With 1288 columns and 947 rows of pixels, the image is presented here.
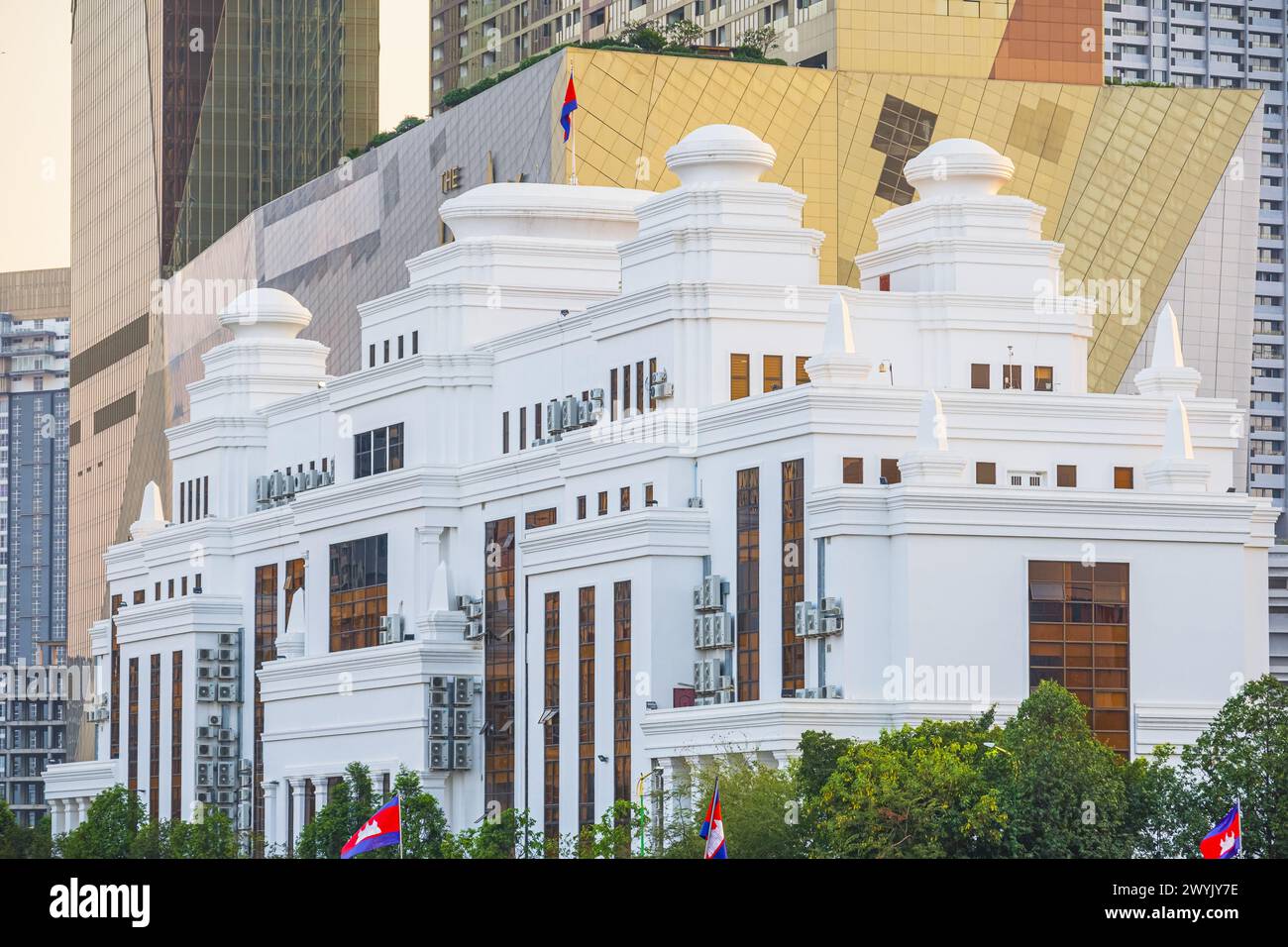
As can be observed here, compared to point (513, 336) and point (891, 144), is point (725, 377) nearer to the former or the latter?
point (513, 336)

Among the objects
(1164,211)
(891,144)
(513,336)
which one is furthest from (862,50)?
(513,336)

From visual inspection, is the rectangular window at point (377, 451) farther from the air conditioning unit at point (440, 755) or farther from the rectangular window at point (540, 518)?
the air conditioning unit at point (440, 755)

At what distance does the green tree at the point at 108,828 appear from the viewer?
11662cm

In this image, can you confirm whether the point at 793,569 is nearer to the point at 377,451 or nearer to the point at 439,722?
the point at 439,722

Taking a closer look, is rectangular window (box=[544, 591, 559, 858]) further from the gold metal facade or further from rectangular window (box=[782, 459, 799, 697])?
the gold metal facade

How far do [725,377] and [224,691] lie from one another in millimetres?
37579

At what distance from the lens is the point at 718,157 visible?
311ft

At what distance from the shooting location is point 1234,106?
140m

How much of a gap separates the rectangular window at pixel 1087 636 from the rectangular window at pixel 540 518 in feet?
70.1

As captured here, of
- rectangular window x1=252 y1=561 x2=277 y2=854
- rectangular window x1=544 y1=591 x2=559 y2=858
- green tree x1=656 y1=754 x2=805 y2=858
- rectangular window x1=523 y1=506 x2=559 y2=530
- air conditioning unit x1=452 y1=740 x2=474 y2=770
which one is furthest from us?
rectangular window x1=252 y1=561 x2=277 y2=854

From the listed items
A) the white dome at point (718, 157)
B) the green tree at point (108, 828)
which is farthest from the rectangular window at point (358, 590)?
the white dome at point (718, 157)

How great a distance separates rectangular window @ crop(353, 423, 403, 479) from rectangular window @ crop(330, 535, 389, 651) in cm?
286

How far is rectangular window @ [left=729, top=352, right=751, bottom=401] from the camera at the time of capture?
93.4 m

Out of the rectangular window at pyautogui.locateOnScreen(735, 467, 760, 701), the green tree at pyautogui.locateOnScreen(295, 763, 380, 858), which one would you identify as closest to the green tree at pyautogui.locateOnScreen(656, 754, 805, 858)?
the rectangular window at pyautogui.locateOnScreen(735, 467, 760, 701)
